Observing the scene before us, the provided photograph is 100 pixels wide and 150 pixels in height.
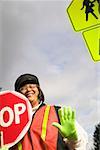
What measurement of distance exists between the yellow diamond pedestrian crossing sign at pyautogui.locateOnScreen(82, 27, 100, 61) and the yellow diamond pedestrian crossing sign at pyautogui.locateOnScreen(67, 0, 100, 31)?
1.0 inches

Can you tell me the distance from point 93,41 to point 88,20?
0.08 m

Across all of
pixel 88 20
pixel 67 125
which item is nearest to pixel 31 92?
pixel 67 125

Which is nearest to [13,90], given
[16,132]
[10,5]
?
[16,132]

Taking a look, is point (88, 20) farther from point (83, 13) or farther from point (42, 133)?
point (42, 133)

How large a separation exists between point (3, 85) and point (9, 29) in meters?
0.19

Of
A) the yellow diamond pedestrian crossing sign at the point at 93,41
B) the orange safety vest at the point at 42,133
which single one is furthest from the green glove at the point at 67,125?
the yellow diamond pedestrian crossing sign at the point at 93,41

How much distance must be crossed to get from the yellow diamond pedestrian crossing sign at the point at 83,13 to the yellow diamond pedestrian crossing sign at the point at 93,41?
0.08 ft

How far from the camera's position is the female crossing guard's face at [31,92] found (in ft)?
4.63

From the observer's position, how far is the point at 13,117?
53.8 inches

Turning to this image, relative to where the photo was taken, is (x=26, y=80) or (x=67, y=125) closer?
(x=67, y=125)

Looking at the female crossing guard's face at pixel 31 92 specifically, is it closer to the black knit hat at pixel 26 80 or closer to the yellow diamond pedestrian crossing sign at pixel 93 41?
the black knit hat at pixel 26 80

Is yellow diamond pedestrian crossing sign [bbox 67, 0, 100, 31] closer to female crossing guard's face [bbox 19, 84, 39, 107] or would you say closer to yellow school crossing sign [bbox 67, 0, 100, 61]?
yellow school crossing sign [bbox 67, 0, 100, 61]

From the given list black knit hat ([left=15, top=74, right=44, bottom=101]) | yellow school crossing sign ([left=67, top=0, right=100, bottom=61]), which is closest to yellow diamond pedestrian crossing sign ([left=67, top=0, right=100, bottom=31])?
yellow school crossing sign ([left=67, top=0, right=100, bottom=61])

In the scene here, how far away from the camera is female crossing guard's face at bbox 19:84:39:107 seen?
141 centimetres
